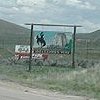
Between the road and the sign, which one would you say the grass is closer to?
the sign

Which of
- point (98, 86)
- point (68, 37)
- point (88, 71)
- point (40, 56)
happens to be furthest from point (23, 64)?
point (98, 86)

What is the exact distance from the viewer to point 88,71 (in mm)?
25062

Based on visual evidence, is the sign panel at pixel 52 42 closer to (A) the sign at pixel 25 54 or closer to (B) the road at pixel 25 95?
(A) the sign at pixel 25 54

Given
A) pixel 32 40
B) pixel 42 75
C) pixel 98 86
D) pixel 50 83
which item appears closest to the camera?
pixel 98 86

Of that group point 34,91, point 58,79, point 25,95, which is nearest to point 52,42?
point 58,79

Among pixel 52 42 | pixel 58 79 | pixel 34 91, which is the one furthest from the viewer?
pixel 52 42

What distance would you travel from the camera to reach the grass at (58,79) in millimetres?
19000

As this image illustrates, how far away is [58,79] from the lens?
73.9 ft

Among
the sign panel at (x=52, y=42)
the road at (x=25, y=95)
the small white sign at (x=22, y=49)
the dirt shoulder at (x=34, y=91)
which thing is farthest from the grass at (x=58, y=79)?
the small white sign at (x=22, y=49)

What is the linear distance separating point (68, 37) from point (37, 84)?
900 cm

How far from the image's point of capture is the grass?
62.3 feet

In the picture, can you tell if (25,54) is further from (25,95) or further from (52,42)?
(25,95)

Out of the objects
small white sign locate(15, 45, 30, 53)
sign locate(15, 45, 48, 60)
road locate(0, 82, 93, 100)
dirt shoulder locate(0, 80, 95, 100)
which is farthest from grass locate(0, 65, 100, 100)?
small white sign locate(15, 45, 30, 53)

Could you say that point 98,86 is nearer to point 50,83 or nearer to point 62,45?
point 50,83
